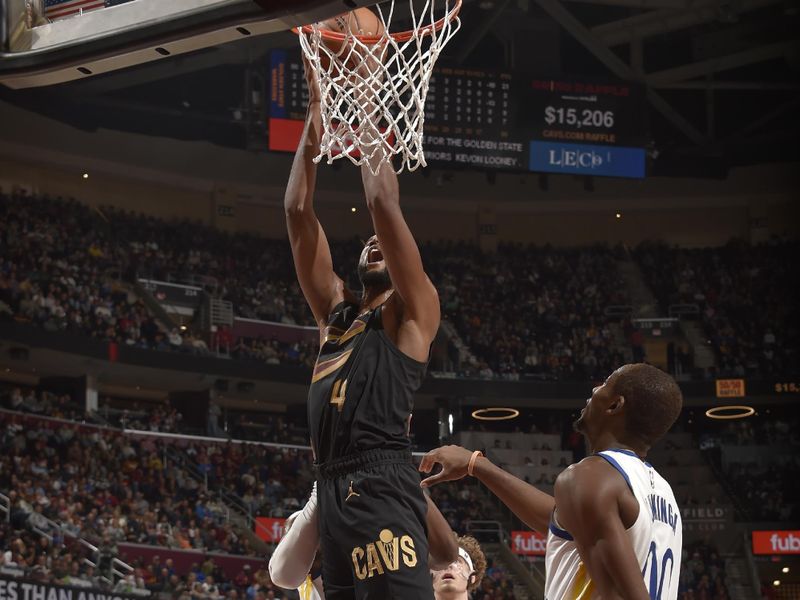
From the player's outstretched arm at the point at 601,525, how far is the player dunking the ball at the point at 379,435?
516mm

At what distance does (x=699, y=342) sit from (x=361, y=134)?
24.4 metres

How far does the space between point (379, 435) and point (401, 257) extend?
568 millimetres

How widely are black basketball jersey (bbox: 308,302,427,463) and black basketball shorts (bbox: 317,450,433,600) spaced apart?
0.05 m

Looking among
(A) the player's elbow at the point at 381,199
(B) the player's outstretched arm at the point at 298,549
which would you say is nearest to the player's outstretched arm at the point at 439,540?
(B) the player's outstretched arm at the point at 298,549

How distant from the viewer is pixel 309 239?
4.22 metres

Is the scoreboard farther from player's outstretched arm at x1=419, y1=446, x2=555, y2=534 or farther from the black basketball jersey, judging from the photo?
the black basketball jersey

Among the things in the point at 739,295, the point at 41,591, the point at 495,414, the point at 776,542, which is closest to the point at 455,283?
the point at 495,414

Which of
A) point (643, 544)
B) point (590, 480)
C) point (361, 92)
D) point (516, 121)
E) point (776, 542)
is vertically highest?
point (516, 121)

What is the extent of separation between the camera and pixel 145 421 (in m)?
23.0

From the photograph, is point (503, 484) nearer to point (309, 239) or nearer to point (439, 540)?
point (439, 540)

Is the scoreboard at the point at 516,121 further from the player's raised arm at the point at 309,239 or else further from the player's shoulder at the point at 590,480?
the player's shoulder at the point at 590,480

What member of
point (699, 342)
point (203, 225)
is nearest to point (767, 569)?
point (699, 342)

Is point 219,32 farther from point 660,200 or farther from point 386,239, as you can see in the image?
point 660,200

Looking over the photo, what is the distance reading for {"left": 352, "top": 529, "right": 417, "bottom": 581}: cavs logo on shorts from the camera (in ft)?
11.9
